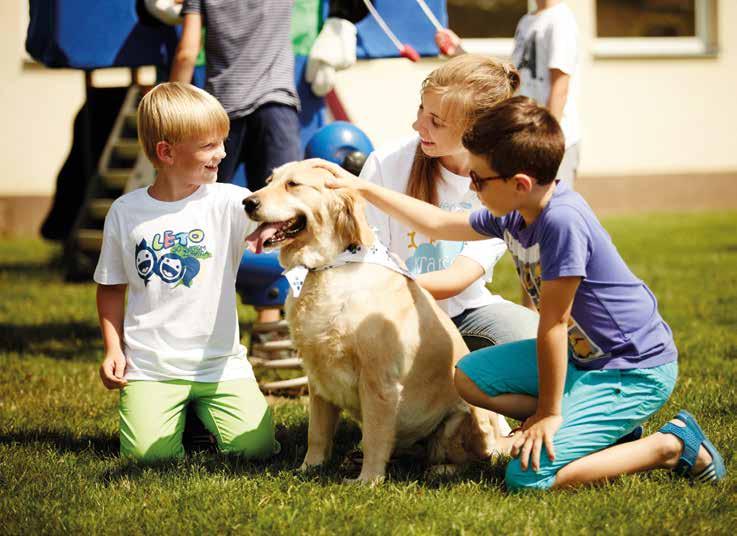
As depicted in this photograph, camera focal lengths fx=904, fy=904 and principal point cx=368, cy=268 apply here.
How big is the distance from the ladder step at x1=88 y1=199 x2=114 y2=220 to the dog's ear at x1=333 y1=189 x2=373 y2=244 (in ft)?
17.8

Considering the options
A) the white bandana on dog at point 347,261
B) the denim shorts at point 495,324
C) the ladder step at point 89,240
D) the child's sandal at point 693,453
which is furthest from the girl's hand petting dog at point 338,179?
the ladder step at point 89,240

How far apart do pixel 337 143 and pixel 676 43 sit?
10.9 meters

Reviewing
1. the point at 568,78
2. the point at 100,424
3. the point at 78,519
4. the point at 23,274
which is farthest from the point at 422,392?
the point at 23,274

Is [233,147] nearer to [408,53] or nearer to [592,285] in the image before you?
[408,53]

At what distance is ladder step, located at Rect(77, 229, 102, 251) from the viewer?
7.92m

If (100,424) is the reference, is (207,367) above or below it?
above

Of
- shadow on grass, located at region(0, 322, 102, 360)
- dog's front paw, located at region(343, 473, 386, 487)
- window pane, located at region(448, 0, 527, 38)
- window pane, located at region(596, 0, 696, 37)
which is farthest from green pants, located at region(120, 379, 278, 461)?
window pane, located at region(596, 0, 696, 37)

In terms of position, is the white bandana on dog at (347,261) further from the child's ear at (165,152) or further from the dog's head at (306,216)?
the child's ear at (165,152)

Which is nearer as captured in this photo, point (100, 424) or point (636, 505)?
point (636, 505)

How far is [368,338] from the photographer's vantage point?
10.1 ft

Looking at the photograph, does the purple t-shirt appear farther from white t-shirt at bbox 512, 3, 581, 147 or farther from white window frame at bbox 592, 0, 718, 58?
white window frame at bbox 592, 0, 718, 58

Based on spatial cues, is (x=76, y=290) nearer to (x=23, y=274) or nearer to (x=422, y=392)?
(x=23, y=274)

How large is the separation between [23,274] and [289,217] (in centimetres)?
642

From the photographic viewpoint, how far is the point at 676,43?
45.3ft
